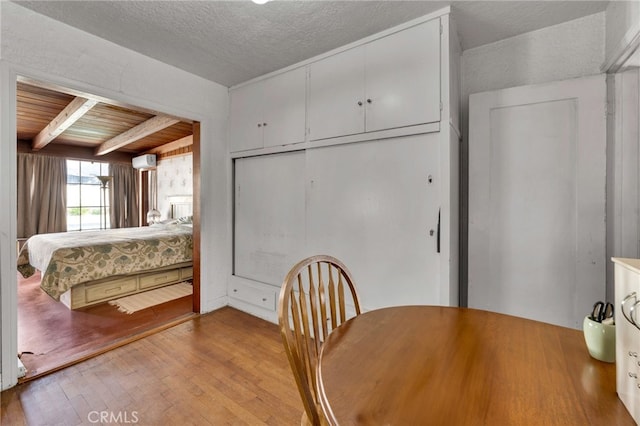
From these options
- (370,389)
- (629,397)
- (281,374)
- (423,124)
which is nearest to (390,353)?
(370,389)

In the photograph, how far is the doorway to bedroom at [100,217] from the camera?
2559 mm

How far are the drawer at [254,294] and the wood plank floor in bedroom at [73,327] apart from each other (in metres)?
0.49

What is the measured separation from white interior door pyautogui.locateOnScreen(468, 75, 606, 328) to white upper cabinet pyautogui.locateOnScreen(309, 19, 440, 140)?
48 centimetres

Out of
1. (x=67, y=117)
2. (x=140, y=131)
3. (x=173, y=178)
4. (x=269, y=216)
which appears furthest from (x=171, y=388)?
(x=173, y=178)

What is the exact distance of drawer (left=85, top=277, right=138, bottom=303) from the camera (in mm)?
3211

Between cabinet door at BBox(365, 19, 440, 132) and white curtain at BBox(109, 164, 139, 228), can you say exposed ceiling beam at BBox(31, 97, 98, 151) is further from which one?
cabinet door at BBox(365, 19, 440, 132)

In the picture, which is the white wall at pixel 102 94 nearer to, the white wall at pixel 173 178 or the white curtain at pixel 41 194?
the white wall at pixel 173 178

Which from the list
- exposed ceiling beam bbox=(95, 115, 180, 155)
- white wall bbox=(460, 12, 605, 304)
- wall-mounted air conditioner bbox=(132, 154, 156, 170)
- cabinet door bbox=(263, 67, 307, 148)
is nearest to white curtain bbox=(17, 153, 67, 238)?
exposed ceiling beam bbox=(95, 115, 180, 155)

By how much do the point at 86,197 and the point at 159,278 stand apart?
4.28 metres

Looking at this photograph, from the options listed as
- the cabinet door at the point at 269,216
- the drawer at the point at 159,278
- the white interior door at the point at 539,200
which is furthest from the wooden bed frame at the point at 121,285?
the white interior door at the point at 539,200

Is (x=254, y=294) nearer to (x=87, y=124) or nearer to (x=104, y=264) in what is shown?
(x=104, y=264)

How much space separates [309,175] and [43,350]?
2.51m

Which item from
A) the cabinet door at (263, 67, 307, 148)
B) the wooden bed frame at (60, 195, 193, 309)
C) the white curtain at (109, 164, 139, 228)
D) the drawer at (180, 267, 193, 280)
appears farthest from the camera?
the white curtain at (109, 164, 139, 228)

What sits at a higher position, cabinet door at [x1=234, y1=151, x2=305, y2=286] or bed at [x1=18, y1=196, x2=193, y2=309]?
cabinet door at [x1=234, y1=151, x2=305, y2=286]
